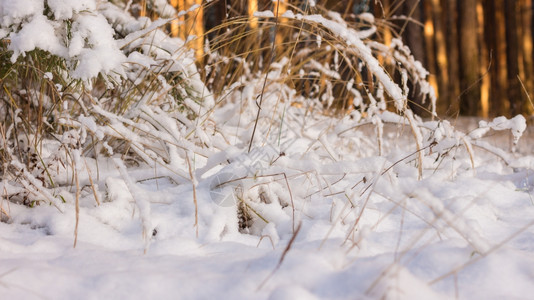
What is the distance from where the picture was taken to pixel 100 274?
0.85m

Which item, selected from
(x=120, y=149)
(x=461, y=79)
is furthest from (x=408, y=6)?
(x=120, y=149)

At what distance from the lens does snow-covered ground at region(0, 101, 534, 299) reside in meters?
0.81

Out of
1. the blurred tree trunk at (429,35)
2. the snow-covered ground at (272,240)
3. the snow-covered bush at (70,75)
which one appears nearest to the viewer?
the snow-covered ground at (272,240)

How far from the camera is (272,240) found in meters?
1.15

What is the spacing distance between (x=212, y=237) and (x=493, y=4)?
1107cm

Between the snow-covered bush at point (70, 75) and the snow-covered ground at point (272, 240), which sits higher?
the snow-covered bush at point (70, 75)

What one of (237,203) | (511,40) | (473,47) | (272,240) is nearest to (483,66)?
(511,40)

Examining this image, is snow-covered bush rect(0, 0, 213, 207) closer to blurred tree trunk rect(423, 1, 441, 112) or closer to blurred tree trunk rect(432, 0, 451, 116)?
blurred tree trunk rect(432, 0, 451, 116)

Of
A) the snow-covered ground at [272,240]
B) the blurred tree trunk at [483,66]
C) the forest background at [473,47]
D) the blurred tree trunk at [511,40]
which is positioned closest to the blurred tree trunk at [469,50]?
the forest background at [473,47]

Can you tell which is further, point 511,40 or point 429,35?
point 511,40

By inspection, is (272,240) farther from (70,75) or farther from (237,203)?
(70,75)

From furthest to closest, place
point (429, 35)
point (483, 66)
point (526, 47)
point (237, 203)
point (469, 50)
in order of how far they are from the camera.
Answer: point (483, 66) < point (526, 47) < point (429, 35) < point (469, 50) < point (237, 203)

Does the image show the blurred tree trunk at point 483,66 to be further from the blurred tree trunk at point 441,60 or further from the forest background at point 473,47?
the blurred tree trunk at point 441,60

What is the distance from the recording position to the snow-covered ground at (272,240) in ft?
2.65
